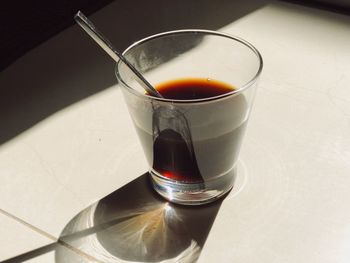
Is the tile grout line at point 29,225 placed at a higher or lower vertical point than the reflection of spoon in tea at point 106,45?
lower

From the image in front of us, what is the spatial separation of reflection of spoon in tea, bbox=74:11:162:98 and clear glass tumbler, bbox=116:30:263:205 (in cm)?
1

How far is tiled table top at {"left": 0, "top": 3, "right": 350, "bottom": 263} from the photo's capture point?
473 mm

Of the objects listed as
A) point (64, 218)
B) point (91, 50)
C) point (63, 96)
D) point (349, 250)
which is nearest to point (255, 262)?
point (349, 250)

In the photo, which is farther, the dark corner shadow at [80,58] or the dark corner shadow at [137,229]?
the dark corner shadow at [80,58]

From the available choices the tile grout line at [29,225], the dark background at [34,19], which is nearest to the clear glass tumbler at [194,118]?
the tile grout line at [29,225]

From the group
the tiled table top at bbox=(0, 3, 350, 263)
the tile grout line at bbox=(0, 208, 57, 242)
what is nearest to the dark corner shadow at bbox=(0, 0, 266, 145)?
the tiled table top at bbox=(0, 3, 350, 263)

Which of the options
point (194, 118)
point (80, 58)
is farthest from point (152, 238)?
point (80, 58)

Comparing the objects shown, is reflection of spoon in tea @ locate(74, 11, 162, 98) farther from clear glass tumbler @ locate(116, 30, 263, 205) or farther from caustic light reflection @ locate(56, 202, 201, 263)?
caustic light reflection @ locate(56, 202, 201, 263)

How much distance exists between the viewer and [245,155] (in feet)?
1.86

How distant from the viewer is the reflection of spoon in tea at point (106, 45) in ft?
1.56

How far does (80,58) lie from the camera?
30.9 inches

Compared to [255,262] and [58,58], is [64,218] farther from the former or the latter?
[58,58]

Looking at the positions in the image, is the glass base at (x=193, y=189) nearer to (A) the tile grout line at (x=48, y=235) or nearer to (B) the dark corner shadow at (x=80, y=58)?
(A) the tile grout line at (x=48, y=235)

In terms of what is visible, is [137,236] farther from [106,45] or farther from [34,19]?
[34,19]
